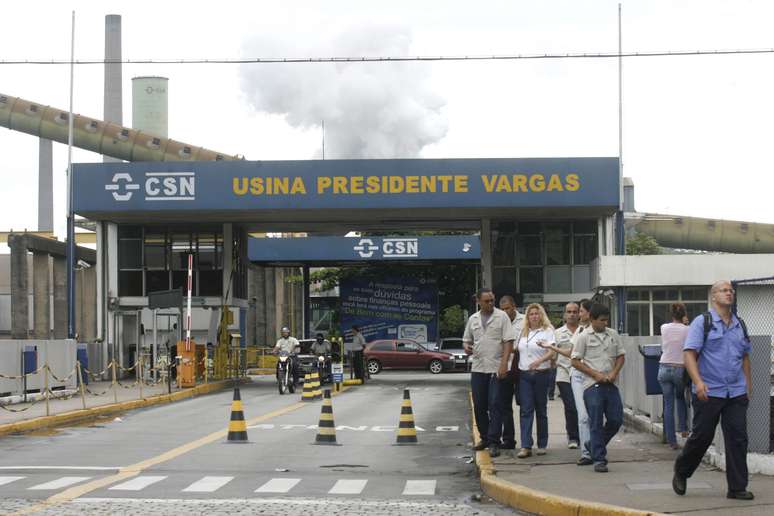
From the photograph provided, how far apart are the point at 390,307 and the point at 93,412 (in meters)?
35.3

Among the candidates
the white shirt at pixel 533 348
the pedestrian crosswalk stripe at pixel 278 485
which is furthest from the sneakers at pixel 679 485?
the pedestrian crosswalk stripe at pixel 278 485

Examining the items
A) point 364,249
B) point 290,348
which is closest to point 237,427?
point 290,348

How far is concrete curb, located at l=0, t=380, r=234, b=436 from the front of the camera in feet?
66.0

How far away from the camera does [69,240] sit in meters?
42.1

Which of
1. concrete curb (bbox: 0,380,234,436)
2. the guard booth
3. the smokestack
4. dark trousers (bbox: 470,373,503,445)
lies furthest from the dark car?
the smokestack

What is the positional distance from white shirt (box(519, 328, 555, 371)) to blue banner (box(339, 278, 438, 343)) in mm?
44010

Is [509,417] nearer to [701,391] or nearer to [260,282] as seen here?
[701,391]

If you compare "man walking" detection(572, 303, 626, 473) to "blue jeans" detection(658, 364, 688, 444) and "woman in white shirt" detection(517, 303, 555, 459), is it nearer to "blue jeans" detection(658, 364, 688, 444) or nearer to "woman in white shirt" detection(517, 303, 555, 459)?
"woman in white shirt" detection(517, 303, 555, 459)

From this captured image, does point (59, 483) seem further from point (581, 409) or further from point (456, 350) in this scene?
point (456, 350)

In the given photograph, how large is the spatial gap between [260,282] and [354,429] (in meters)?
53.7

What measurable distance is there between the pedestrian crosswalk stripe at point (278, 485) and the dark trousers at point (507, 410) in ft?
8.78

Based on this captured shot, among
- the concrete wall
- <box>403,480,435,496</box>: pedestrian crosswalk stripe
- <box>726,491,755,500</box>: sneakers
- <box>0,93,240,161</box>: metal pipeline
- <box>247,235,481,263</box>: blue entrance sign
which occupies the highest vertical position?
<box>0,93,240,161</box>: metal pipeline

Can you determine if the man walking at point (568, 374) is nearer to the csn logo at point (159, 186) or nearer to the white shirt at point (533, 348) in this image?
the white shirt at point (533, 348)

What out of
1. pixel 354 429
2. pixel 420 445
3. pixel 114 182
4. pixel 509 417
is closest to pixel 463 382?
pixel 114 182
